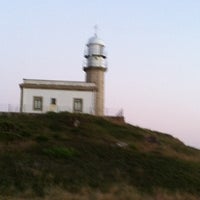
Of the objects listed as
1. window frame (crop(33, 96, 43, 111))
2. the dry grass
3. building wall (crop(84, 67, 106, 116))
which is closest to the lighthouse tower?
building wall (crop(84, 67, 106, 116))

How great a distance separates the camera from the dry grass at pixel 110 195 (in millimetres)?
23702

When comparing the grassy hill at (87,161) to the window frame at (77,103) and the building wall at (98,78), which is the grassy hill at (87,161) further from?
the building wall at (98,78)

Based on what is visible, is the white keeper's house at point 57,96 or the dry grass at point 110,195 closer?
the dry grass at point 110,195

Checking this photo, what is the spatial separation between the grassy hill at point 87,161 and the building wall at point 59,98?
12.4 ft

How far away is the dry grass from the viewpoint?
2370 cm

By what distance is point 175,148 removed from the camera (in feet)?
133

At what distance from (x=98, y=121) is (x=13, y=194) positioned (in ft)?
56.1

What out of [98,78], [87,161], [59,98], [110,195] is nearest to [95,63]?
[98,78]

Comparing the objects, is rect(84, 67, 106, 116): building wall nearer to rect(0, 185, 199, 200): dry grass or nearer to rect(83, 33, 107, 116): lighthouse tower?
rect(83, 33, 107, 116): lighthouse tower

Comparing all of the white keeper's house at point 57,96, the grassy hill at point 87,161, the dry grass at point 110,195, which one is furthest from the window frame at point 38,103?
the dry grass at point 110,195

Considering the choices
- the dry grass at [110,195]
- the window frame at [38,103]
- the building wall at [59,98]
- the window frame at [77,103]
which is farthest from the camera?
the window frame at [77,103]

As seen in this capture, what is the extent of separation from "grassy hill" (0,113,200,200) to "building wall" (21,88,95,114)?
3.79 meters

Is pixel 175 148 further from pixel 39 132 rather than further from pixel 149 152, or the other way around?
pixel 39 132

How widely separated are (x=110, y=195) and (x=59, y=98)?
2034 cm
